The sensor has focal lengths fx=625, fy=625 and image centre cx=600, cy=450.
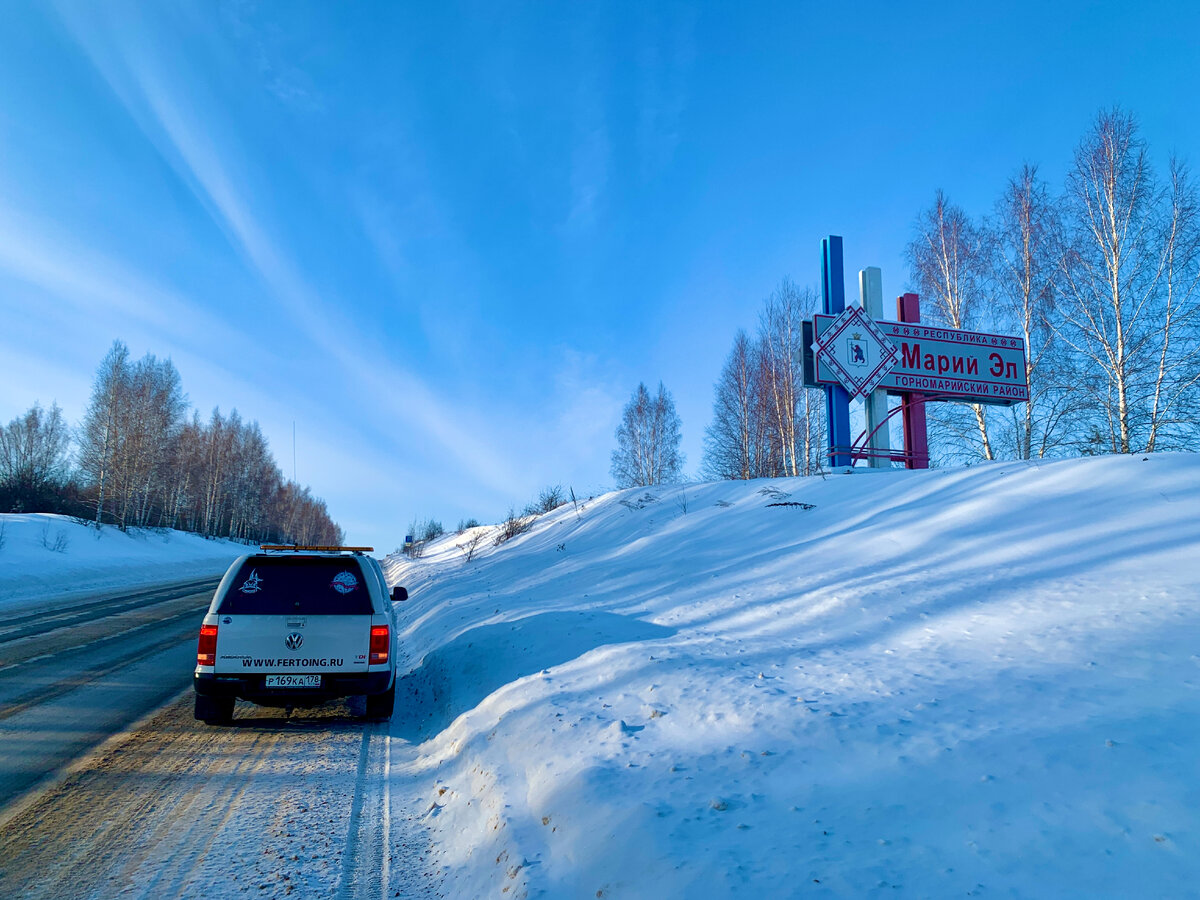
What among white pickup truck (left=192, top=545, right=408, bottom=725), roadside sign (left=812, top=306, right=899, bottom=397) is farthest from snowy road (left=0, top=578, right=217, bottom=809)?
roadside sign (left=812, top=306, right=899, bottom=397)

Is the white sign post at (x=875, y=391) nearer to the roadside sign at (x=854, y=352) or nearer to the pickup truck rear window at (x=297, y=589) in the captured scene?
the roadside sign at (x=854, y=352)

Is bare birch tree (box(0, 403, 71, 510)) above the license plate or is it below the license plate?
above

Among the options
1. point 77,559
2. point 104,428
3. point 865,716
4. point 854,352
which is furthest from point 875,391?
point 104,428

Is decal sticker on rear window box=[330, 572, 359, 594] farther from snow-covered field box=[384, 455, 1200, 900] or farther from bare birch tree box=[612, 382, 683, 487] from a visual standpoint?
bare birch tree box=[612, 382, 683, 487]

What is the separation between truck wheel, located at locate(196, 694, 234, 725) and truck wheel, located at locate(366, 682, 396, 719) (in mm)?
1190

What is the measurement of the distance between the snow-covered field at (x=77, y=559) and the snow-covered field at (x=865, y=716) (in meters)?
17.4

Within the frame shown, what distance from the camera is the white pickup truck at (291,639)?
5465mm

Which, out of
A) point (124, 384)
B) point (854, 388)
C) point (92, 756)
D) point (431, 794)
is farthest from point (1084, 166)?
point (124, 384)

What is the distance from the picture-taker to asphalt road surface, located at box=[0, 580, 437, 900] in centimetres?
321

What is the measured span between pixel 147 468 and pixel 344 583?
46.7 meters

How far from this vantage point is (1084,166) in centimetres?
1730

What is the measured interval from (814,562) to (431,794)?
15.9ft

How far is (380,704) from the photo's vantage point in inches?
236

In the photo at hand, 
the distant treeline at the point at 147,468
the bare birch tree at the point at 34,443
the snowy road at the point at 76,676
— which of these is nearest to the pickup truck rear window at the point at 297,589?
the snowy road at the point at 76,676
